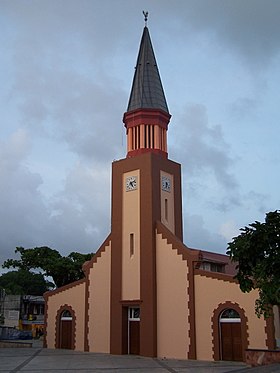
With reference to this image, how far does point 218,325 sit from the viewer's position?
83.9 feet

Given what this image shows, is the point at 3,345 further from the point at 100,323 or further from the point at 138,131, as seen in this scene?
the point at 138,131

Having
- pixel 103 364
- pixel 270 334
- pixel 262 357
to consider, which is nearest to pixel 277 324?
pixel 270 334

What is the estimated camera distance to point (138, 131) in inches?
1270

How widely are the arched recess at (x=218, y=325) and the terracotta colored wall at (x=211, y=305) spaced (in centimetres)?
17

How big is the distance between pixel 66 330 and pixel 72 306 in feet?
5.89

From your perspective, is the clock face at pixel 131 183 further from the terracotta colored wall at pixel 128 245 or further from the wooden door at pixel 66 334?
the wooden door at pixel 66 334

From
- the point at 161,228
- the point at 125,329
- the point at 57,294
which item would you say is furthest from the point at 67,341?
the point at 161,228

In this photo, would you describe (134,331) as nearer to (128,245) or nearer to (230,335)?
(128,245)

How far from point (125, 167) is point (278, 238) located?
57.5 feet

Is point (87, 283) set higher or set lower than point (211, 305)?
higher

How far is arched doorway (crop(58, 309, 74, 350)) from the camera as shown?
32750 millimetres

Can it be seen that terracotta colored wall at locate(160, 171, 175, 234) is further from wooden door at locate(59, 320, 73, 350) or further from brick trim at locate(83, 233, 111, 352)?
wooden door at locate(59, 320, 73, 350)

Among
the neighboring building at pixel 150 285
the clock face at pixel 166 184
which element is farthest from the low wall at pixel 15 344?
the clock face at pixel 166 184

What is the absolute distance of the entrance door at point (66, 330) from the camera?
32781 millimetres
